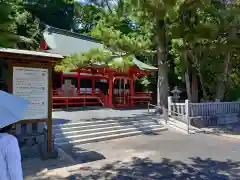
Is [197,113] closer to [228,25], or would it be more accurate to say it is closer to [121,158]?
[228,25]

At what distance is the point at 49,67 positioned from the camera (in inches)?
295

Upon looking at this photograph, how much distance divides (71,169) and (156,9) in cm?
435

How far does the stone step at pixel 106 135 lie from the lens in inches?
379

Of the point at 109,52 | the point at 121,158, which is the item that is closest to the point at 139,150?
the point at 121,158

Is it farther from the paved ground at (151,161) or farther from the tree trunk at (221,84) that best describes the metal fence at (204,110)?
the paved ground at (151,161)

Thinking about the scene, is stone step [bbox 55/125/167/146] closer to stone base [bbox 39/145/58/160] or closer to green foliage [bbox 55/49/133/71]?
stone base [bbox 39/145/58/160]

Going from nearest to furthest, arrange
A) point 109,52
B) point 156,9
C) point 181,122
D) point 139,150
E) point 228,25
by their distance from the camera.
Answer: point 156,9, point 139,150, point 228,25, point 181,122, point 109,52

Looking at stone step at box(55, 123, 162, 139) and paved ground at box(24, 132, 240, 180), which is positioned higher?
stone step at box(55, 123, 162, 139)

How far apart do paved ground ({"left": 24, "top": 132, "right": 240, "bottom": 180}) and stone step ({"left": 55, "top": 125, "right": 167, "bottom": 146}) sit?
1.35 feet

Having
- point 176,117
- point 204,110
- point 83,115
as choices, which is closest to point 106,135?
point 83,115

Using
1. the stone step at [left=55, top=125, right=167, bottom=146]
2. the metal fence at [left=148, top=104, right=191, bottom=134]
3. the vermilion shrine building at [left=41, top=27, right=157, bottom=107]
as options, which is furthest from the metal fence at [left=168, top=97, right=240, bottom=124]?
the vermilion shrine building at [left=41, top=27, right=157, bottom=107]

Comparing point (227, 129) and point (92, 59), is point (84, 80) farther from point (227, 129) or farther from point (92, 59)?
point (227, 129)

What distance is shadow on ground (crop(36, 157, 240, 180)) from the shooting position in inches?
243

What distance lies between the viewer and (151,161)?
24.4 ft
